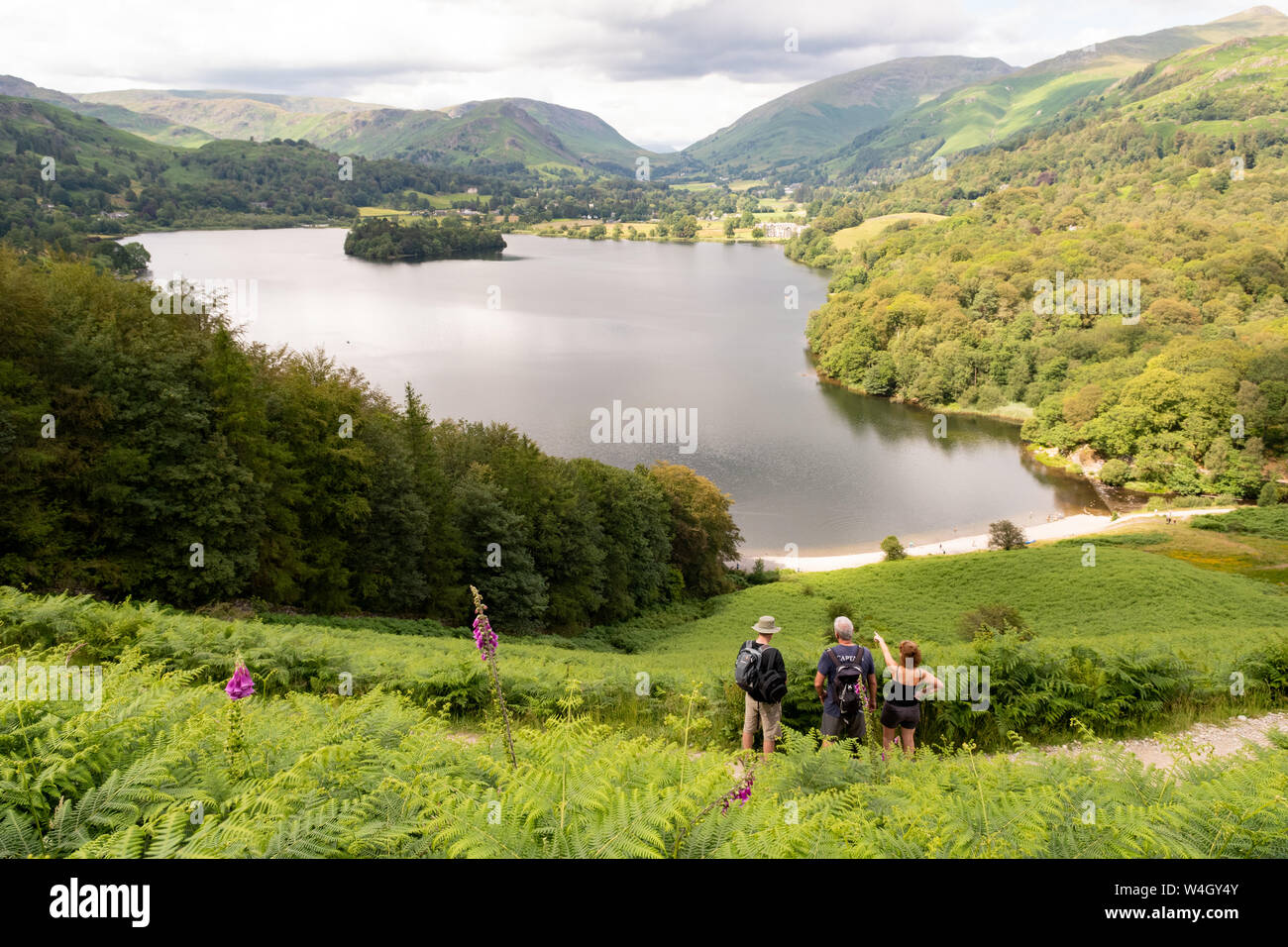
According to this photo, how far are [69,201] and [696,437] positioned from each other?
16581 centimetres

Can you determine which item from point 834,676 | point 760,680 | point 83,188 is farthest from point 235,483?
point 83,188

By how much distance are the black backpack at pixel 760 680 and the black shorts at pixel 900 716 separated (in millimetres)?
1250

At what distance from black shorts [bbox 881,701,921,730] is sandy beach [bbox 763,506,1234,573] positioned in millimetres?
35145

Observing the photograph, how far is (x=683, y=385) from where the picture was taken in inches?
3049

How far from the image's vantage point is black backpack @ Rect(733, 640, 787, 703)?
26.1ft

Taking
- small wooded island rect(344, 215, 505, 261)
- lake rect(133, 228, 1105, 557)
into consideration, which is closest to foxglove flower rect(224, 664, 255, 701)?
lake rect(133, 228, 1105, 557)

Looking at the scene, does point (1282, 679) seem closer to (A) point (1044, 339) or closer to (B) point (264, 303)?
(A) point (1044, 339)

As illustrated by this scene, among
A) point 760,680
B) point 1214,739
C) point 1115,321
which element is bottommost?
point 1214,739

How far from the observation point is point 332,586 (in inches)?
913

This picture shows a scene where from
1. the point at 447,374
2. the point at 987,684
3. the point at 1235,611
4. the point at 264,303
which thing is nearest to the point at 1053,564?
the point at 1235,611

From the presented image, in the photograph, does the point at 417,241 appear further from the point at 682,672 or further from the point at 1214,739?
the point at 1214,739

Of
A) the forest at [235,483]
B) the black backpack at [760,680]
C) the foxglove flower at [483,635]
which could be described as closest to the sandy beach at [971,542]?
the forest at [235,483]

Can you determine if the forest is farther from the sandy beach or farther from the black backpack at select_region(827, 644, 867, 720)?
the sandy beach

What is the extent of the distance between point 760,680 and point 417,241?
17507cm
